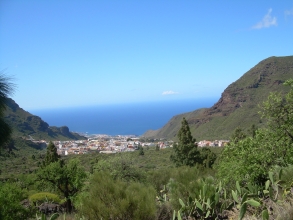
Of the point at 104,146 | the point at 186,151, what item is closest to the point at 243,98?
the point at 104,146

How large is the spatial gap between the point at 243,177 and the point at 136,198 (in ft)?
12.8

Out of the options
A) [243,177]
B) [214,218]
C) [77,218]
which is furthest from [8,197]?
[243,177]

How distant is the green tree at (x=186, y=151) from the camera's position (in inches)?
1145

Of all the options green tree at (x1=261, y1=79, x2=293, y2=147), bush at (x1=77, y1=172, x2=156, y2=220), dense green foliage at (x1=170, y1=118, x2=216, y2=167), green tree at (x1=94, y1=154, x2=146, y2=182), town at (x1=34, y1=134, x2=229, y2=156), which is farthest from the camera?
town at (x1=34, y1=134, x2=229, y2=156)

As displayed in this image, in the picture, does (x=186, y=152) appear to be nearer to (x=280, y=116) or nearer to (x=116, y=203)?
(x=280, y=116)

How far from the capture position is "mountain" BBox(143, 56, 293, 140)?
72.8 metres

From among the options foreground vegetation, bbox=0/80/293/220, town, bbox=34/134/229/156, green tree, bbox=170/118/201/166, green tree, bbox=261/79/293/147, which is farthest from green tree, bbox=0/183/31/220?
town, bbox=34/134/229/156

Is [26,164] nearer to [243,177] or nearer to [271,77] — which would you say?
[243,177]

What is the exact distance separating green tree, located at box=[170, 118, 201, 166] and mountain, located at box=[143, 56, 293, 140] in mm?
39079

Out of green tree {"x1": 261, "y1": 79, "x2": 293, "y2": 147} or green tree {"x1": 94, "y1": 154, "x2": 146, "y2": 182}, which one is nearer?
green tree {"x1": 261, "y1": 79, "x2": 293, "y2": 147}

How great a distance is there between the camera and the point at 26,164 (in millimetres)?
42375

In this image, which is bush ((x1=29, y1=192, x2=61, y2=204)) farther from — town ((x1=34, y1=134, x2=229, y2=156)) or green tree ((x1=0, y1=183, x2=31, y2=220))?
town ((x1=34, y1=134, x2=229, y2=156))

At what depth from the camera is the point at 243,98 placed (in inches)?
3351

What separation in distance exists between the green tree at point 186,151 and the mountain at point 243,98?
39.1 meters
